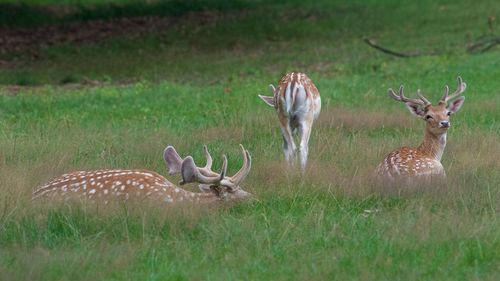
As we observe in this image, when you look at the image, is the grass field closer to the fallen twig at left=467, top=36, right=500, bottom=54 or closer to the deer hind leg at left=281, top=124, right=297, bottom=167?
the deer hind leg at left=281, top=124, right=297, bottom=167

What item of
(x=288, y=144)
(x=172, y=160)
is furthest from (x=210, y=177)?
(x=288, y=144)

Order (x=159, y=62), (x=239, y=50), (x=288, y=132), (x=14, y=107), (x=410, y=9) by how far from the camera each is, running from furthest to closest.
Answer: (x=410, y=9), (x=239, y=50), (x=159, y=62), (x=14, y=107), (x=288, y=132)

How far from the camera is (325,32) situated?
3164 cm

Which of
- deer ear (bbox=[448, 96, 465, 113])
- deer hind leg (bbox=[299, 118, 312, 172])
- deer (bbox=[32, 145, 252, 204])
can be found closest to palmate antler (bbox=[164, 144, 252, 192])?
deer (bbox=[32, 145, 252, 204])

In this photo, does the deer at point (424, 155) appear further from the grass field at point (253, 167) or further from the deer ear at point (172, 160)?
the deer ear at point (172, 160)

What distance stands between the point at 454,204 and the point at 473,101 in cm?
750

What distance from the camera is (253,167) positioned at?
37.5 feet

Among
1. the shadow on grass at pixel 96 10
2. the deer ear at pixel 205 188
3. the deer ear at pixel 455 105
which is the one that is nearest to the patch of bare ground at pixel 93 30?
the shadow on grass at pixel 96 10

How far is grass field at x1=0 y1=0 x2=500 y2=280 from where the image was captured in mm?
8078

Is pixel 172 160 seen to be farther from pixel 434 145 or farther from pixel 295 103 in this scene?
pixel 434 145

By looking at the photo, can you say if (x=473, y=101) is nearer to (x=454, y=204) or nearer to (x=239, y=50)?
(x=454, y=204)

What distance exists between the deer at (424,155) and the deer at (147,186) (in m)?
1.59

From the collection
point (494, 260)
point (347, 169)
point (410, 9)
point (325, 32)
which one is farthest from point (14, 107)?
point (410, 9)

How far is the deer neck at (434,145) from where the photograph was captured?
458 inches
